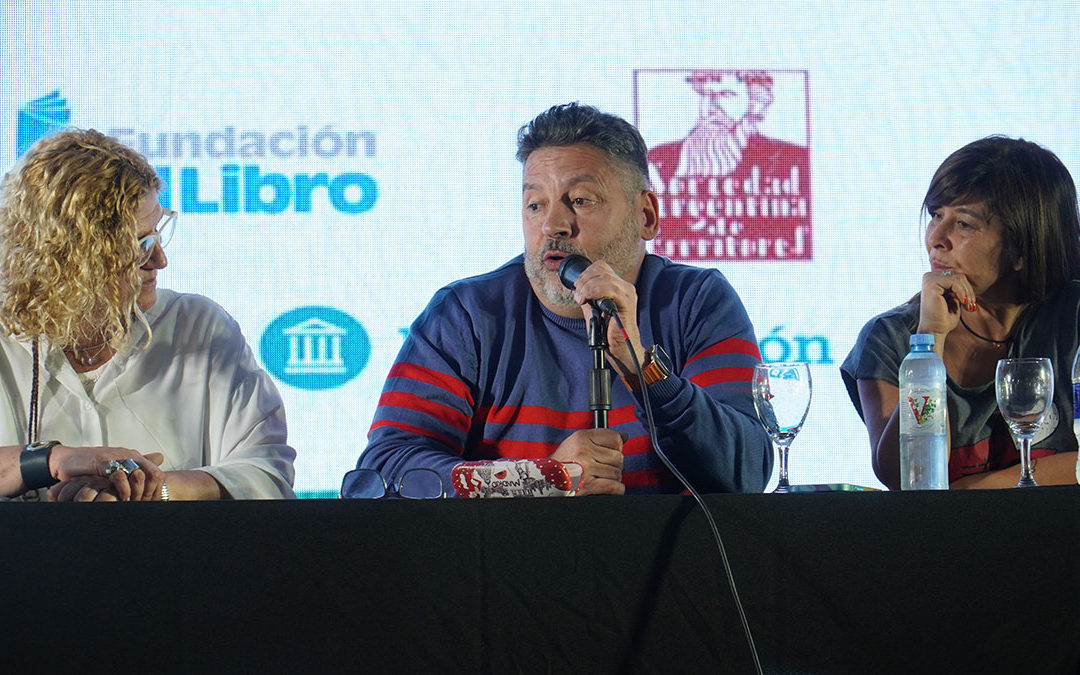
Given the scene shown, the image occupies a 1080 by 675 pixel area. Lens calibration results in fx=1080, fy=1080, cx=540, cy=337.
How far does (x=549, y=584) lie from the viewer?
115cm

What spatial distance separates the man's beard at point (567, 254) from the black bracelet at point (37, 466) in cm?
101

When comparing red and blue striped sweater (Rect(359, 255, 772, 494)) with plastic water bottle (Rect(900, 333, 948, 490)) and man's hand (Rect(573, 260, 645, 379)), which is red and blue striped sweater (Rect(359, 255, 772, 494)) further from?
plastic water bottle (Rect(900, 333, 948, 490))

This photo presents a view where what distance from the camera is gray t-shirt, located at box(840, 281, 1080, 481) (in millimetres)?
1989

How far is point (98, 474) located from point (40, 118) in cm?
190

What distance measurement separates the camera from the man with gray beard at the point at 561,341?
81.2 inches

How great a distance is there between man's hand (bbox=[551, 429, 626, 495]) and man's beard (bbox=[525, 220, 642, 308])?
1.86ft

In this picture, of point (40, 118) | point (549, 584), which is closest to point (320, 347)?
point (40, 118)

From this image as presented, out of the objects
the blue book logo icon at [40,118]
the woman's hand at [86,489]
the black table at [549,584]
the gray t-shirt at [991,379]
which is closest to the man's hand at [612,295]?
the black table at [549,584]

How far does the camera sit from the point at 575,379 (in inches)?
85.3

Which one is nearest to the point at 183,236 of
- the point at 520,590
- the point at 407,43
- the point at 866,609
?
the point at 407,43

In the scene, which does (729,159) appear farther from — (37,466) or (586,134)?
(37,466)

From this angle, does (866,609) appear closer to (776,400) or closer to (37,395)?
(776,400)

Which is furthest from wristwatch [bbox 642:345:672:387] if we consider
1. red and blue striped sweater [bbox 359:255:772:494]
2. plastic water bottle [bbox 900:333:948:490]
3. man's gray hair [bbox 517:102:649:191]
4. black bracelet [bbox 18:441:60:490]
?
black bracelet [bbox 18:441:60:490]

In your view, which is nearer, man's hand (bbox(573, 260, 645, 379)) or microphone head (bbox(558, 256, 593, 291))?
man's hand (bbox(573, 260, 645, 379))
